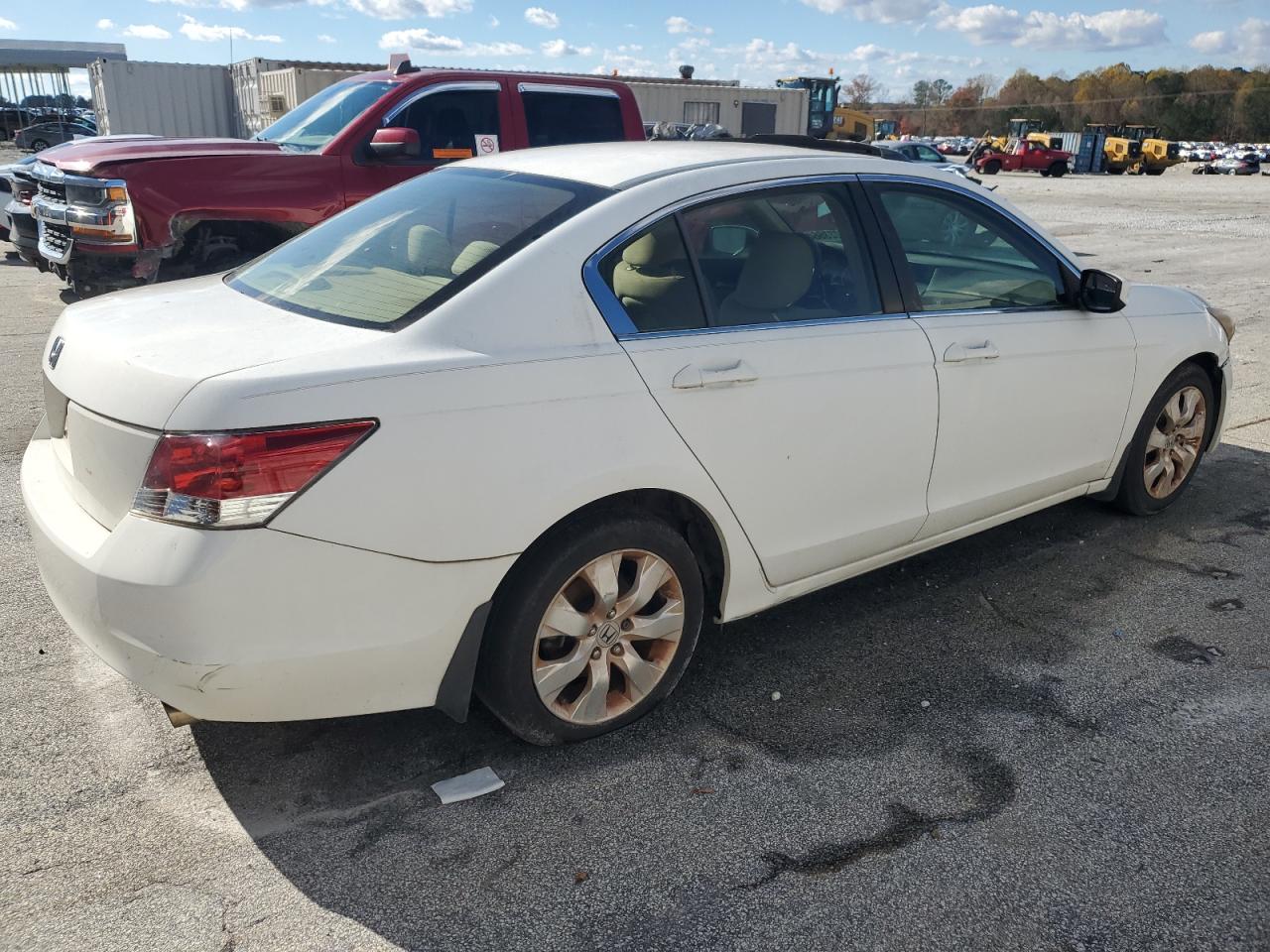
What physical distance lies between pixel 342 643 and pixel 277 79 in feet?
69.2

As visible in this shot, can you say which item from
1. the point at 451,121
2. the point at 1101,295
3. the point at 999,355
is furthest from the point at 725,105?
the point at 999,355

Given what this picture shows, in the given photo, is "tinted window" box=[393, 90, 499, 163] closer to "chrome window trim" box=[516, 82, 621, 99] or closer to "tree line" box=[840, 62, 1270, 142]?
"chrome window trim" box=[516, 82, 621, 99]

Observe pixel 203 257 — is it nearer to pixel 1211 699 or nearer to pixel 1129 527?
pixel 1129 527

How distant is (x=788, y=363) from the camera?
319cm

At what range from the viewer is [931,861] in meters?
2.62

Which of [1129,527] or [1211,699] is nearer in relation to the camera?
[1211,699]

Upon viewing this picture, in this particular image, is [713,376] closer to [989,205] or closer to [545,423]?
[545,423]

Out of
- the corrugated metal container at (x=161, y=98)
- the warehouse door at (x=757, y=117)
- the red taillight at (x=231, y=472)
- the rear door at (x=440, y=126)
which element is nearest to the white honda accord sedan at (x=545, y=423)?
the red taillight at (x=231, y=472)

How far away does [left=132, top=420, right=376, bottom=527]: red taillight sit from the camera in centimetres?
235

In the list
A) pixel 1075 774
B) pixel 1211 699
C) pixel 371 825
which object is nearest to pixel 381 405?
pixel 371 825

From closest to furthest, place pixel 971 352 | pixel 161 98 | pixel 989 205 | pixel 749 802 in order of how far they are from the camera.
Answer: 1. pixel 749 802
2. pixel 971 352
3. pixel 989 205
4. pixel 161 98

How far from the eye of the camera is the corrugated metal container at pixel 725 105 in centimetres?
2600

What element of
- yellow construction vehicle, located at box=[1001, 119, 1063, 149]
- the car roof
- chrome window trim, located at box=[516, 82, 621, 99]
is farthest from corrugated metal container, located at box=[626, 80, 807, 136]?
the car roof

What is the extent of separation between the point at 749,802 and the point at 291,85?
2074cm
